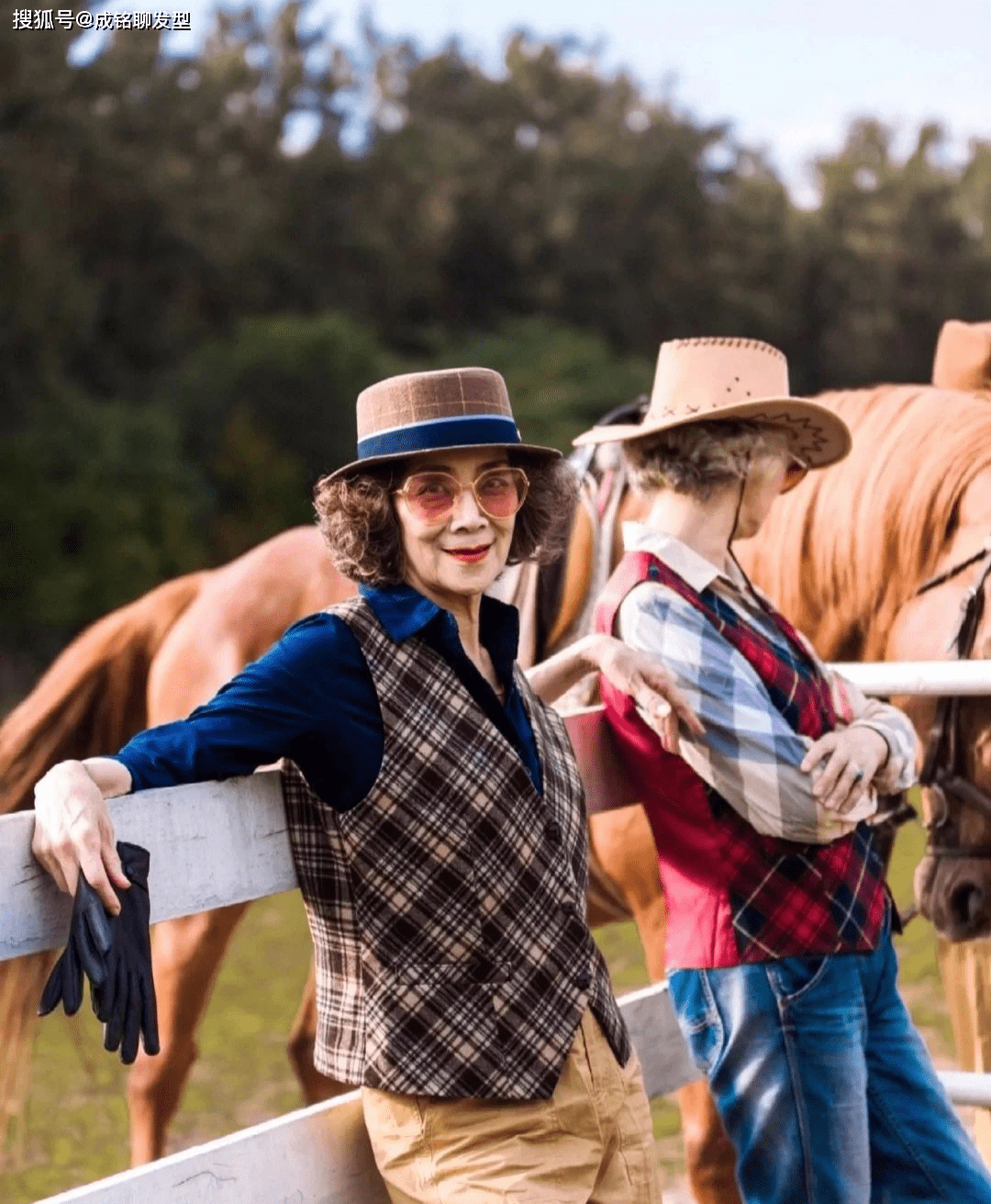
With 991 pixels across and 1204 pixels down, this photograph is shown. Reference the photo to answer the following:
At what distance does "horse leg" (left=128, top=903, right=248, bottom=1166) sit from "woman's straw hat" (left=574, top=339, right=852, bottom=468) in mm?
2596

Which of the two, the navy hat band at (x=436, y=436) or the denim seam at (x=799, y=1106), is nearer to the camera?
the navy hat band at (x=436, y=436)

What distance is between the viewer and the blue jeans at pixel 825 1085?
230 cm

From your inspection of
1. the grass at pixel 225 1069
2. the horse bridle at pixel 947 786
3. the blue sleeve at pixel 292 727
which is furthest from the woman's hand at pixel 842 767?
the grass at pixel 225 1069

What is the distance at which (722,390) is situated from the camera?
2549 millimetres

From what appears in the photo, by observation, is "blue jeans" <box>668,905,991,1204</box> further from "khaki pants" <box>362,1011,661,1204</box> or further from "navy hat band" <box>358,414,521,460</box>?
"navy hat band" <box>358,414,521,460</box>

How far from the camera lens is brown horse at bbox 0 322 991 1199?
363 centimetres

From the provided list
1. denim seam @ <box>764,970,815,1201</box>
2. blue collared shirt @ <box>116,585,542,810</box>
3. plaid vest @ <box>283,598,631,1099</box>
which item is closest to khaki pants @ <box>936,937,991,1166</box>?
denim seam @ <box>764,970,815,1201</box>

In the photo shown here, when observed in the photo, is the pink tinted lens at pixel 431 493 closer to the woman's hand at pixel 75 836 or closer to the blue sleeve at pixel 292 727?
the blue sleeve at pixel 292 727

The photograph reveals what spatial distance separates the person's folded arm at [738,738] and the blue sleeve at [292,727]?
0.57 metres

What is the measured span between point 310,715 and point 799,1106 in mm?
942

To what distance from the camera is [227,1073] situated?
246 inches

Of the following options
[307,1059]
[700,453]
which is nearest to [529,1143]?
[700,453]

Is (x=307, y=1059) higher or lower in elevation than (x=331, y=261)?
lower

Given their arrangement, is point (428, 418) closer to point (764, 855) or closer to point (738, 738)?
point (738, 738)
